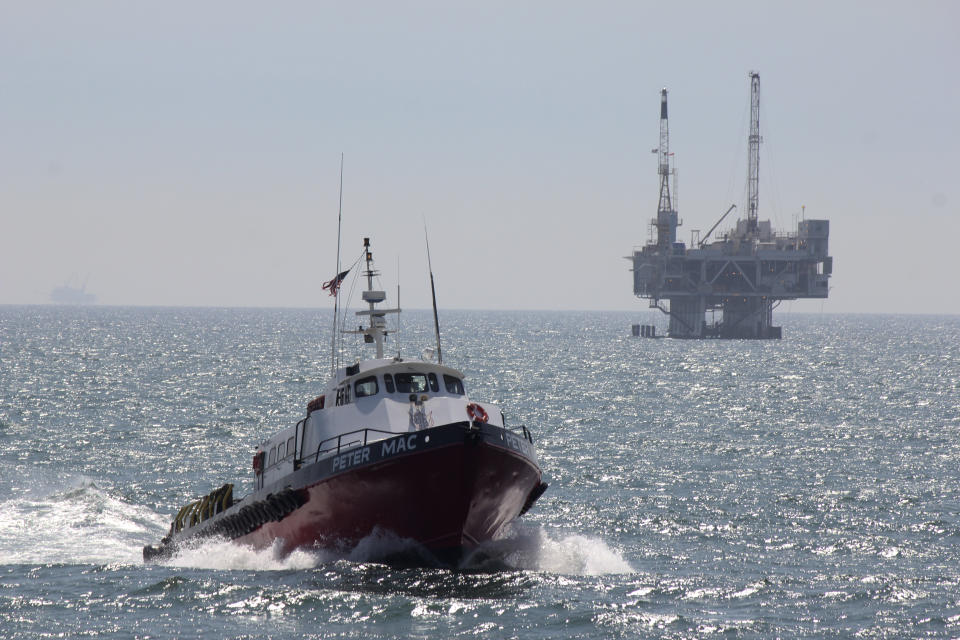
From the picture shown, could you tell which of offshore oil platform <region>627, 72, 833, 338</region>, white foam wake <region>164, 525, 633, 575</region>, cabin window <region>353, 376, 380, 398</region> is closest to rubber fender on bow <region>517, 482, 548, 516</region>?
white foam wake <region>164, 525, 633, 575</region>

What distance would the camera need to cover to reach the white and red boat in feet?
87.2

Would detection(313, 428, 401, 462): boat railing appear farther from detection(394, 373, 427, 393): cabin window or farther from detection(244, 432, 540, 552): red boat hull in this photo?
detection(394, 373, 427, 393): cabin window

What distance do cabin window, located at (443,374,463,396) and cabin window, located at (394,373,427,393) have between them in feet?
2.59

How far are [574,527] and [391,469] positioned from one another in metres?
12.9

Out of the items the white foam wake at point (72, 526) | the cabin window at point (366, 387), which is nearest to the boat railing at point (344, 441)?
the cabin window at point (366, 387)

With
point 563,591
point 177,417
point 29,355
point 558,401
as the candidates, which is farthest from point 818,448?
point 29,355

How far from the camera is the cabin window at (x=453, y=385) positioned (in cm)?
3136

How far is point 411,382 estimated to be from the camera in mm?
30719

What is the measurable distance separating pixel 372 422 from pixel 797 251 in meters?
151

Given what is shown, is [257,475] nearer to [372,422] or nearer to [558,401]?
[372,422]

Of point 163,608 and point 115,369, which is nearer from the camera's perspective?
point 163,608

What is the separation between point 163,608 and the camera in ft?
80.7

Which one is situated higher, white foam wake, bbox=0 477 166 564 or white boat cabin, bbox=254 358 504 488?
white boat cabin, bbox=254 358 504 488

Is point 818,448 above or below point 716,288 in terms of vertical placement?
below
